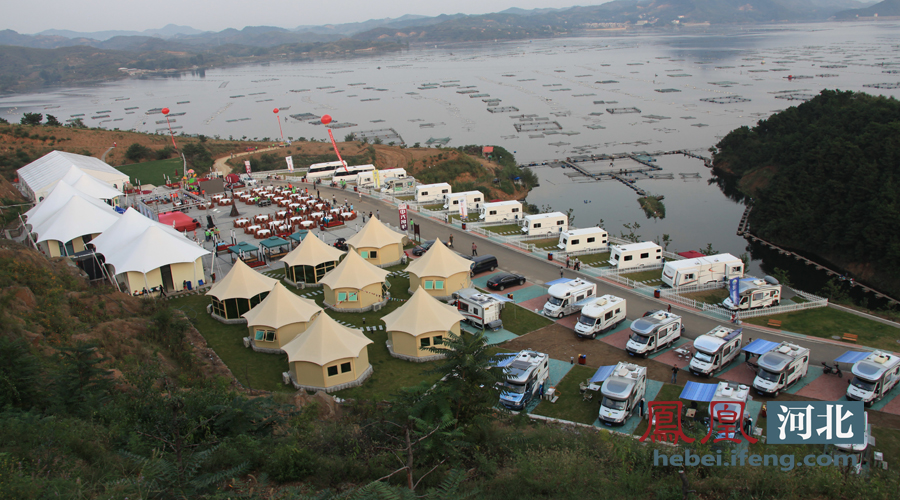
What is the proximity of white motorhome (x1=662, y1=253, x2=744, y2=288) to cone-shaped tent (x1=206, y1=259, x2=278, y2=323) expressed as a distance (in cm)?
1912

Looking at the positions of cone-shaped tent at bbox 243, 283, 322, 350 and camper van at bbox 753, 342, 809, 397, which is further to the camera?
cone-shaped tent at bbox 243, 283, 322, 350

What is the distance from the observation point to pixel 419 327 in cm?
2097

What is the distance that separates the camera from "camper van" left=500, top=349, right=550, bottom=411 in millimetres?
17453

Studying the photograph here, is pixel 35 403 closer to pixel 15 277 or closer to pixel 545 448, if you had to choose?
pixel 15 277

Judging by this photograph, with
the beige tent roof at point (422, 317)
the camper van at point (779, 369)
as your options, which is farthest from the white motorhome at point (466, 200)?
the camper van at point (779, 369)

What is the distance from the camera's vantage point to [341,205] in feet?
149

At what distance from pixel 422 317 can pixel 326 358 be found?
4.09 m

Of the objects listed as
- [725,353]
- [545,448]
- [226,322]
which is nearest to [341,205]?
[226,322]

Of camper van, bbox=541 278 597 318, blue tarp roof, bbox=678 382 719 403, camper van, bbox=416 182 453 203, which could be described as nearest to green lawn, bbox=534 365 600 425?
blue tarp roof, bbox=678 382 719 403

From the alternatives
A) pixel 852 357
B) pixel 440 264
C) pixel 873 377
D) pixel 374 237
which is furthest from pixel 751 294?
pixel 374 237

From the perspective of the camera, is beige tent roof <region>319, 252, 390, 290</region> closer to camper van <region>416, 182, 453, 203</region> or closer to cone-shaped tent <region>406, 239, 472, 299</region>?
cone-shaped tent <region>406, 239, 472, 299</region>

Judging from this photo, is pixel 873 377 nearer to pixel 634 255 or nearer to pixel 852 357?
pixel 852 357

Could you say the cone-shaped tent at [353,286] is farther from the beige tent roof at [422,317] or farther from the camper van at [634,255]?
the camper van at [634,255]

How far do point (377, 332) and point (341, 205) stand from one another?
77.3ft
